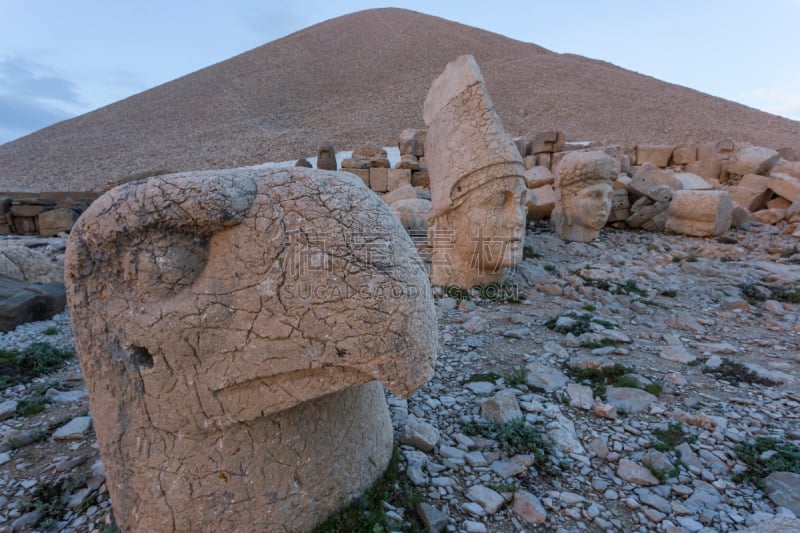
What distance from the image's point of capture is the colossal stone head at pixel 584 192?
21.0 feet

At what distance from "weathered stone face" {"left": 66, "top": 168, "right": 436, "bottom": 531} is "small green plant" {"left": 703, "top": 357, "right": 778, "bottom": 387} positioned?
2716 millimetres

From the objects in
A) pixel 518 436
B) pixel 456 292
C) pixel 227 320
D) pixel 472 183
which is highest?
pixel 472 183

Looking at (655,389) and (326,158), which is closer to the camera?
(655,389)

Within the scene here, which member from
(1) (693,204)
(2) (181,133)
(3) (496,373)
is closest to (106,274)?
(3) (496,373)

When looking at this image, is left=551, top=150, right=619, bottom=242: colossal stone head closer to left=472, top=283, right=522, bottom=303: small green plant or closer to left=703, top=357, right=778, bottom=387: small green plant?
left=472, top=283, right=522, bottom=303: small green plant

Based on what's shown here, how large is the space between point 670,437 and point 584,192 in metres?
5.01

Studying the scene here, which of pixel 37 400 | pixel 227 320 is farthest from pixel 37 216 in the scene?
pixel 227 320

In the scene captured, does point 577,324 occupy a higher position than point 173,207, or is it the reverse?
point 173,207

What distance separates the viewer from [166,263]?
128cm

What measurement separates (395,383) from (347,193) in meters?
0.61

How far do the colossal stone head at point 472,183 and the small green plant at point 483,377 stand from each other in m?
1.85

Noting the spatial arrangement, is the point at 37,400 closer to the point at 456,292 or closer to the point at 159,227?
the point at 159,227

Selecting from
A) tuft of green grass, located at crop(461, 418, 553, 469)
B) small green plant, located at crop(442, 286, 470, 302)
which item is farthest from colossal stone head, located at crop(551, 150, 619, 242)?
tuft of green grass, located at crop(461, 418, 553, 469)

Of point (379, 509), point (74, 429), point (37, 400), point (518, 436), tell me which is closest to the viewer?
point (379, 509)
